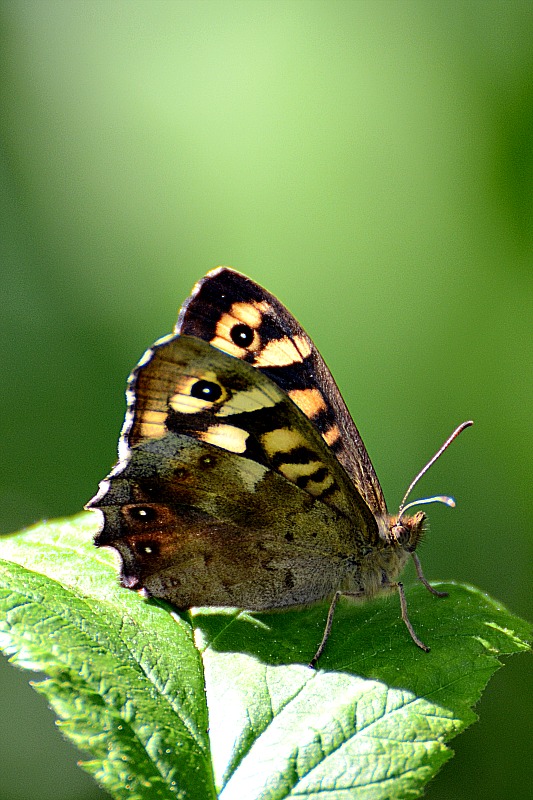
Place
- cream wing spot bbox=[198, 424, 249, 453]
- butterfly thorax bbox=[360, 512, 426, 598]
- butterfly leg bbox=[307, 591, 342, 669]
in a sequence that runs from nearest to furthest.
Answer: butterfly leg bbox=[307, 591, 342, 669] < cream wing spot bbox=[198, 424, 249, 453] < butterfly thorax bbox=[360, 512, 426, 598]

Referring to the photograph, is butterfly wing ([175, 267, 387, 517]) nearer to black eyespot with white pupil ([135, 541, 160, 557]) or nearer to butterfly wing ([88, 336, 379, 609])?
butterfly wing ([88, 336, 379, 609])

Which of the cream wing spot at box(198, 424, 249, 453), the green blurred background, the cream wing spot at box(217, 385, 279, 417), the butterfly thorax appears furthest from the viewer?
the green blurred background

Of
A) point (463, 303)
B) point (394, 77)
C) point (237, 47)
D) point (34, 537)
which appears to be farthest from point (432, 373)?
point (34, 537)

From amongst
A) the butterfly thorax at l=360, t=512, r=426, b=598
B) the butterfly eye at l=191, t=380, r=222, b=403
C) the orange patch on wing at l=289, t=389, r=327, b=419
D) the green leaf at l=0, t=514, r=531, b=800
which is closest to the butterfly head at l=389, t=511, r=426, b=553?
the butterfly thorax at l=360, t=512, r=426, b=598

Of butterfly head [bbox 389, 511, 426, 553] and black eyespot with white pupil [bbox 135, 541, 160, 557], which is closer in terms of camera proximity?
black eyespot with white pupil [bbox 135, 541, 160, 557]

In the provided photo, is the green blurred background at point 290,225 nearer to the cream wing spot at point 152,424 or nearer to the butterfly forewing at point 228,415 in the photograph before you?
the butterfly forewing at point 228,415

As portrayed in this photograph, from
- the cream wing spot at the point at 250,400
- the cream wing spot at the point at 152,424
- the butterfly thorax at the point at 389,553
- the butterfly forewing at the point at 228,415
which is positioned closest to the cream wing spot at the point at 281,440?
the butterfly forewing at the point at 228,415

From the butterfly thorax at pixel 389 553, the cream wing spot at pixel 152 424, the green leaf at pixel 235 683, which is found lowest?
the green leaf at pixel 235 683

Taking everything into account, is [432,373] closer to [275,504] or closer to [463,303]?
[463,303]
